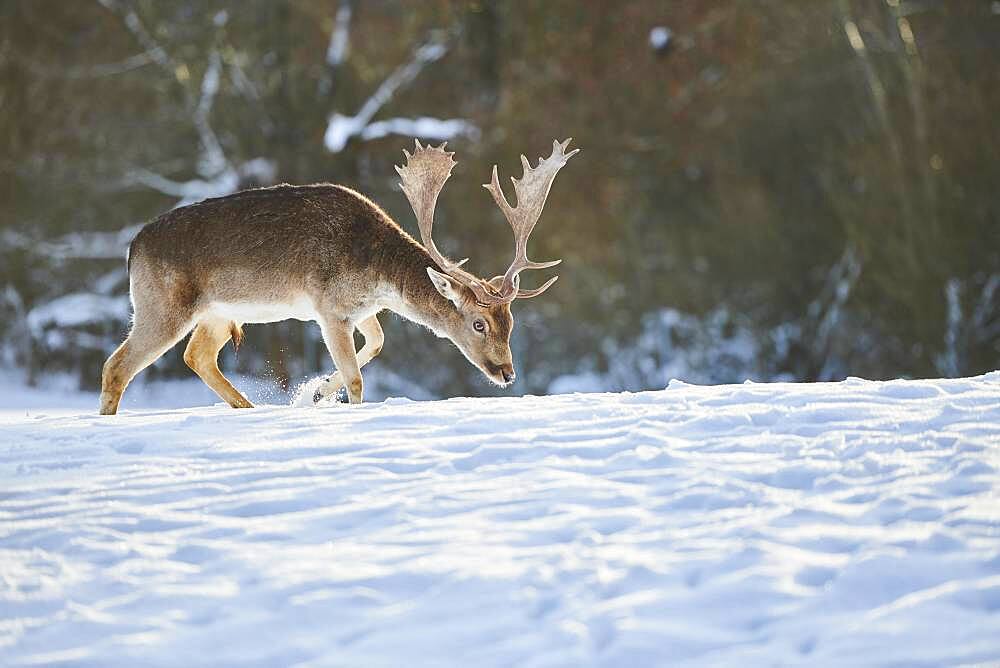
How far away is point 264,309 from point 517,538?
4.08 meters

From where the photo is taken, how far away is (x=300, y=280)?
28.0 ft

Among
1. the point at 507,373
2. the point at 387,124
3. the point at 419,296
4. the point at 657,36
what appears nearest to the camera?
the point at 507,373

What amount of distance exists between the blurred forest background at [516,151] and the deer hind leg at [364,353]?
36.1ft

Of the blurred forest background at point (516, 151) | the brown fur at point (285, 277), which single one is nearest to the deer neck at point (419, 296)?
the brown fur at point (285, 277)

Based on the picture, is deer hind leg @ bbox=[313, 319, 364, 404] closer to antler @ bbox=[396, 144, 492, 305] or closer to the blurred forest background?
antler @ bbox=[396, 144, 492, 305]

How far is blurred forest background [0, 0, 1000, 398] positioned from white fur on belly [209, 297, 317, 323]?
11.5m

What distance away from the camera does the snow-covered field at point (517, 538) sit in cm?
413

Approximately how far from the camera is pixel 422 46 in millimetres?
21641

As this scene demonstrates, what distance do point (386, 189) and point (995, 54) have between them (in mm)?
8696

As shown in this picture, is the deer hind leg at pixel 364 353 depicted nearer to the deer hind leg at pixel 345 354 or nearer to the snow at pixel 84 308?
the deer hind leg at pixel 345 354

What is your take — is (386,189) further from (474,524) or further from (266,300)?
(474,524)

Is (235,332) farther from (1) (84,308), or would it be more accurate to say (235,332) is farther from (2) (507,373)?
(1) (84,308)

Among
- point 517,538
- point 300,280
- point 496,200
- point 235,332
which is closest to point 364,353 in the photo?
point 300,280

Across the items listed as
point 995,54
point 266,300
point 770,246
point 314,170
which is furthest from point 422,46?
point 266,300
